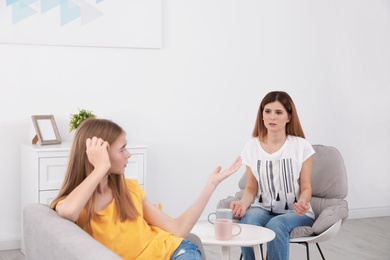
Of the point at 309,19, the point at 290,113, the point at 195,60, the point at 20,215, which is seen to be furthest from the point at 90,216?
the point at 309,19

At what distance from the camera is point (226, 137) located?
192 inches

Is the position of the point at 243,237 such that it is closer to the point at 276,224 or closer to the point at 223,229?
the point at 223,229

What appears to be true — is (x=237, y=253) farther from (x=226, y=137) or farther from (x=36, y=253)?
(x=36, y=253)

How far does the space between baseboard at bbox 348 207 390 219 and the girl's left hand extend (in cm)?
237

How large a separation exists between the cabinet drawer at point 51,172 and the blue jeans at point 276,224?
1215 mm

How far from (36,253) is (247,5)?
10.7 ft

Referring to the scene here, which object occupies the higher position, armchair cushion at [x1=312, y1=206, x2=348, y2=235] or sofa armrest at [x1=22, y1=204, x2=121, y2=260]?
sofa armrest at [x1=22, y1=204, x2=121, y2=260]

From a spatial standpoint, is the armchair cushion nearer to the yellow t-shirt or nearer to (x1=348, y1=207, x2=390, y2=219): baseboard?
the yellow t-shirt

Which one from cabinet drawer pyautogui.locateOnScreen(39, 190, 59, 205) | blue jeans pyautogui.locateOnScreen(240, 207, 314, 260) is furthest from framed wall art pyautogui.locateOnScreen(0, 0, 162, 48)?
blue jeans pyautogui.locateOnScreen(240, 207, 314, 260)

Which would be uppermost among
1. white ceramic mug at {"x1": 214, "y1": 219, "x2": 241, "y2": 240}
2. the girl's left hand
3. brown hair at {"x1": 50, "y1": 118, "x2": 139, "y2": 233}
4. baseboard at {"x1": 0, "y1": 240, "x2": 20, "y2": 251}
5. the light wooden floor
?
brown hair at {"x1": 50, "y1": 118, "x2": 139, "y2": 233}

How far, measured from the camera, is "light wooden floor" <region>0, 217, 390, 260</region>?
163 inches

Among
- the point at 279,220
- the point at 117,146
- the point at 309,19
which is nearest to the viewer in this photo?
the point at 117,146

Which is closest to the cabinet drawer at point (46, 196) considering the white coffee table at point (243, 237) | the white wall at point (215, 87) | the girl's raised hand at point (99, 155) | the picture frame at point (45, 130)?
the picture frame at point (45, 130)

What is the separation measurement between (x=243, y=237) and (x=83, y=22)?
2135 millimetres
